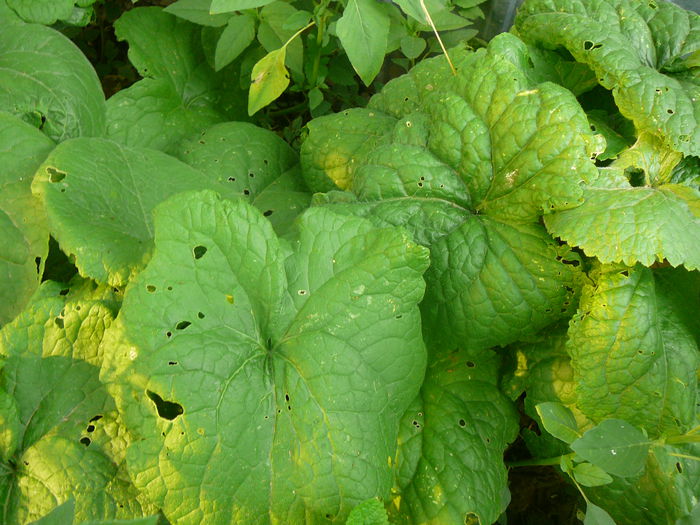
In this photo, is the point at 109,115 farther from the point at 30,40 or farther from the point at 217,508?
the point at 217,508

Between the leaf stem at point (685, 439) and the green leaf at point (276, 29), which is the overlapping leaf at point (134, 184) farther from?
the leaf stem at point (685, 439)

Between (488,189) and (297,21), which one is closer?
(488,189)

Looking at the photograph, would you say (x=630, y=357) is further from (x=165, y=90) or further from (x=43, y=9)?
(x=43, y=9)

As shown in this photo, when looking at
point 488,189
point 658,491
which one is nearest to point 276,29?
point 488,189

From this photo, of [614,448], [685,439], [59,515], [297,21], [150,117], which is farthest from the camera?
[150,117]

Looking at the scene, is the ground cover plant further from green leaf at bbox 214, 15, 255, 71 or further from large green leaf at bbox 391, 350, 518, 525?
green leaf at bbox 214, 15, 255, 71

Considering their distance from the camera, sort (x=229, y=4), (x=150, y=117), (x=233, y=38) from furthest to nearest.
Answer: (x=150, y=117), (x=233, y=38), (x=229, y=4)

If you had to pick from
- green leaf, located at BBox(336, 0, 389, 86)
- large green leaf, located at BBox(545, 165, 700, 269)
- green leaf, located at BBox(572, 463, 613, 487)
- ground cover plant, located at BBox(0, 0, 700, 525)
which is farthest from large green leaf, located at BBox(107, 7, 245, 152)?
green leaf, located at BBox(572, 463, 613, 487)
